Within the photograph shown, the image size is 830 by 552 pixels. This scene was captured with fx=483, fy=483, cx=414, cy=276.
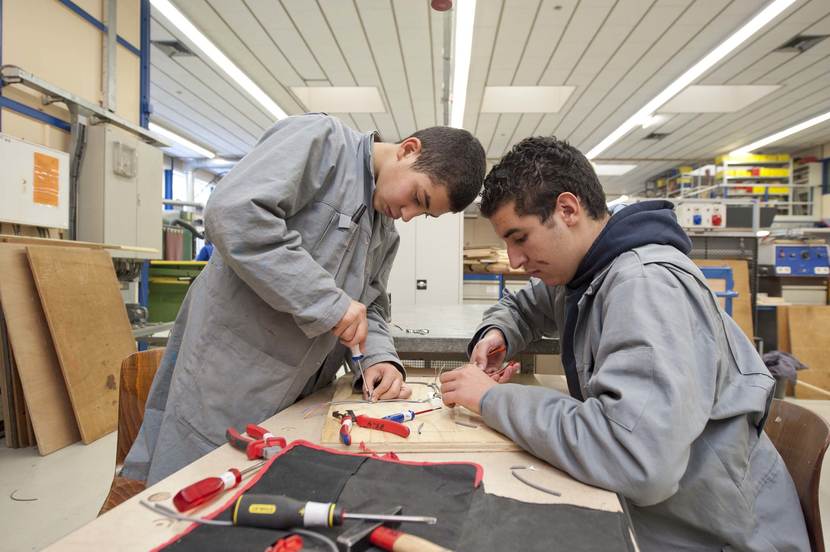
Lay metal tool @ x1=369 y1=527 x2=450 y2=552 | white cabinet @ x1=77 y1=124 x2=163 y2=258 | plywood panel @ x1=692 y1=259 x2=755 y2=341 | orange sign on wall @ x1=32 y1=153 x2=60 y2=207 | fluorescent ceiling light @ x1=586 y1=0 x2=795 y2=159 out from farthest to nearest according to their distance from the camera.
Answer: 1. plywood panel @ x1=692 y1=259 x2=755 y2=341
2. fluorescent ceiling light @ x1=586 y1=0 x2=795 y2=159
3. white cabinet @ x1=77 y1=124 x2=163 y2=258
4. orange sign on wall @ x1=32 y1=153 x2=60 y2=207
5. metal tool @ x1=369 y1=527 x2=450 y2=552

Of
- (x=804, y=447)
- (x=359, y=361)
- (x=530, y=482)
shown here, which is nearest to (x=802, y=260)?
(x=804, y=447)

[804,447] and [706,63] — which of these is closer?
[804,447]

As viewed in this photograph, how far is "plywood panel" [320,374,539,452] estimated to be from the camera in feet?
2.82

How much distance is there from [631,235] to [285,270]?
69cm

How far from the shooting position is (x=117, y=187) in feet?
11.7

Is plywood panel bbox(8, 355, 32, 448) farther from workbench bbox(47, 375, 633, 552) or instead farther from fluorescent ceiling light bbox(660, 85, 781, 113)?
fluorescent ceiling light bbox(660, 85, 781, 113)

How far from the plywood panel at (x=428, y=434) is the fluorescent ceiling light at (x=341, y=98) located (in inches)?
203

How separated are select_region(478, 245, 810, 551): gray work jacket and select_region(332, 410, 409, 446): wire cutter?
0.16m

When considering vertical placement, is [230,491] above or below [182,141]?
below

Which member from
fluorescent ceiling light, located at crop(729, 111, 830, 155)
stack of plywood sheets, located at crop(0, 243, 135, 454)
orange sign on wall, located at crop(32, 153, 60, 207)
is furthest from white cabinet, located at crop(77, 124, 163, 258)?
fluorescent ceiling light, located at crop(729, 111, 830, 155)

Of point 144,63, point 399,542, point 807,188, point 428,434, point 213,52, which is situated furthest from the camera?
point 807,188

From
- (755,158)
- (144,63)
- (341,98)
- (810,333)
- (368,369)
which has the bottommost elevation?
(810,333)

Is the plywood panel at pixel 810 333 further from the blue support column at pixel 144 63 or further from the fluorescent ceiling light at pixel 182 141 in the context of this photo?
the fluorescent ceiling light at pixel 182 141

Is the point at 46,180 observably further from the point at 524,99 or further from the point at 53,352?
the point at 524,99
